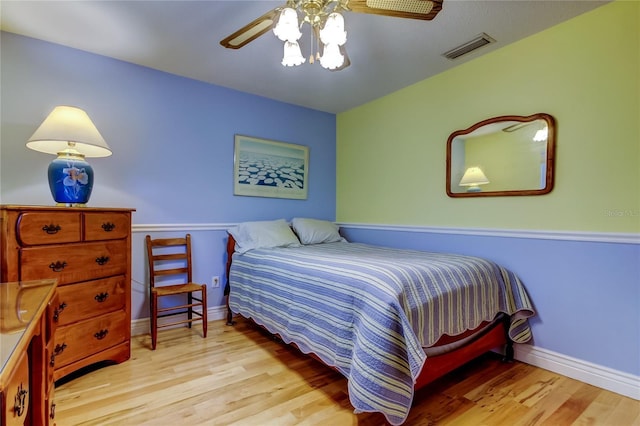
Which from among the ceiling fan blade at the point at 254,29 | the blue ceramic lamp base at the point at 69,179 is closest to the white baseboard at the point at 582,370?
the ceiling fan blade at the point at 254,29

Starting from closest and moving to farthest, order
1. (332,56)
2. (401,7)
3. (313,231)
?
(401,7) → (332,56) → (313,231)

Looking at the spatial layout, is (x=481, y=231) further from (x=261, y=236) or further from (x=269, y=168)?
(x=269, y=168)

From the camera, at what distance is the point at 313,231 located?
318 cm

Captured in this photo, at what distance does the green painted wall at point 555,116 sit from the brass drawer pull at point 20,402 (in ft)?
8.55

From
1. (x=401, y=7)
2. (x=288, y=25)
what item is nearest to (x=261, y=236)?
(x=288, y=25)

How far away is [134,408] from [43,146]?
5.81 ft

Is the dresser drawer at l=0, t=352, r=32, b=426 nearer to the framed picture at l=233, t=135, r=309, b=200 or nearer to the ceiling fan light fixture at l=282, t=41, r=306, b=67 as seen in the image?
the ceiling fan light fixture at l=282, t=41, r=306, b=67

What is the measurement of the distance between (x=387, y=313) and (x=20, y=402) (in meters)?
1.21

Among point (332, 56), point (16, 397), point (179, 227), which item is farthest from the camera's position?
point (179, 227)

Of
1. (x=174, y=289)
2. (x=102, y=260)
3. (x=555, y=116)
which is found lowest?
(x=174, y=289)

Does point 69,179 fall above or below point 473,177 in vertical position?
below

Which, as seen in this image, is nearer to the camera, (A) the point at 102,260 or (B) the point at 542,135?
(A) the point at 102,260

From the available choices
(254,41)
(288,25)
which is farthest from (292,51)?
(254,41)

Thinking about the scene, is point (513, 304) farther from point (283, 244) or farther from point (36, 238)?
point (36, 238)
